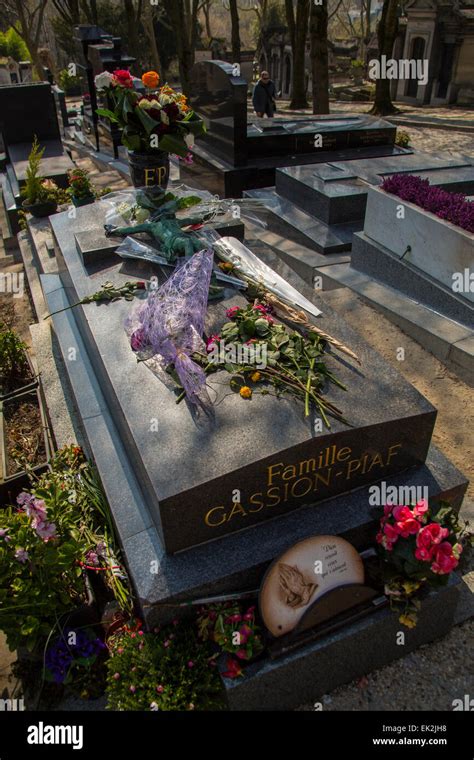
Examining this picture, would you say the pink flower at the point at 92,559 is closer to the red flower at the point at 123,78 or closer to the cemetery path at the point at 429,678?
the cemetery path at the point at 429,678

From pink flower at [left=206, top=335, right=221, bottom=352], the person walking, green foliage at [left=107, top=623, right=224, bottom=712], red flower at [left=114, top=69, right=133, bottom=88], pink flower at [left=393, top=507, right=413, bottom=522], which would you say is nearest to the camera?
green foliage at [left=107, top=623, right=224, bottom=712]

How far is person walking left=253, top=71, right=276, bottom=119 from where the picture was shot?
1623 centimetres

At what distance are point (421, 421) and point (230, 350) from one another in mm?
1552

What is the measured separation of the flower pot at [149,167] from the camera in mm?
6816

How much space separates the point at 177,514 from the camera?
359 centimetres

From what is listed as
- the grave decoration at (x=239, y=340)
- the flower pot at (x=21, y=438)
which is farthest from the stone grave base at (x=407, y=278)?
the flower pot at (x=21, y=438)

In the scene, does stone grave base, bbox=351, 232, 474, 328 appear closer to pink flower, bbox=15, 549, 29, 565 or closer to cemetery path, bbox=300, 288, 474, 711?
cemetery path, bbox=300, 288, 474, 711

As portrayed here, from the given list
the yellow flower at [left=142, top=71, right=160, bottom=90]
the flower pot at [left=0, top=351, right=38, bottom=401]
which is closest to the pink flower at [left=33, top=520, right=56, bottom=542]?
the flower pot at [left=0, top=351, right=38, bottom=401]

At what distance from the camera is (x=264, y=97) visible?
53.8ft

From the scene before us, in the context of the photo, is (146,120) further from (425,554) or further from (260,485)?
(425,554)

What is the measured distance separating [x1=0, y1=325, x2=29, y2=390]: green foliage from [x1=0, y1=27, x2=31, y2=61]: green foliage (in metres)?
42.9

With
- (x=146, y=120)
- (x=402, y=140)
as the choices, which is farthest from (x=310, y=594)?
(x=402, y=140)

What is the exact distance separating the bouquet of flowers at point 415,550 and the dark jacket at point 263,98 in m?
15.5
